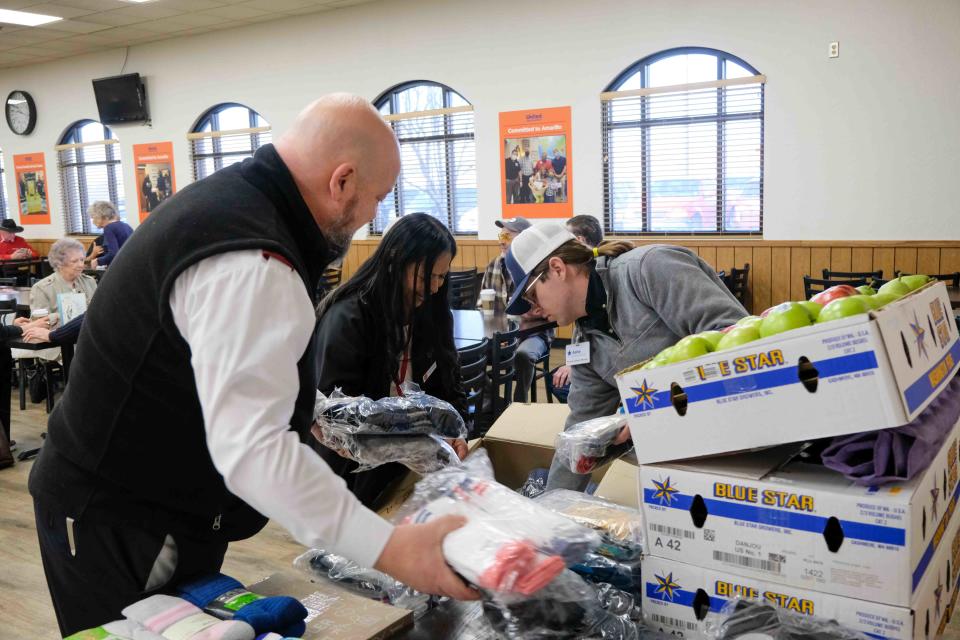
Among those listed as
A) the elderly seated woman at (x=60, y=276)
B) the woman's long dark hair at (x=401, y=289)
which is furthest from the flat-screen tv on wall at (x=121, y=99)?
the woman's long dark hair at (x=401, y=289)

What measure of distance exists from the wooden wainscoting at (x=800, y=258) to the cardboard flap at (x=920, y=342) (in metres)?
5.38

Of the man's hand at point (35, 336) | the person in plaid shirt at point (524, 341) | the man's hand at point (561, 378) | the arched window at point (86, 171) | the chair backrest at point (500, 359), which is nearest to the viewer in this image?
the chair backrest at point (500, 359)

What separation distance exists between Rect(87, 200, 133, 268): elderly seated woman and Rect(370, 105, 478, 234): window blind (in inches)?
119

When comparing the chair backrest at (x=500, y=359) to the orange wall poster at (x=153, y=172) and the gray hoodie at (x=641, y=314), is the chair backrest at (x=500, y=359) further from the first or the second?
the orange wall poster at (x=153, y=172)

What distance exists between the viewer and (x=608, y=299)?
79.4 inches

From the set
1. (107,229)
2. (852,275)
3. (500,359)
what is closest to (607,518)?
(500,359)

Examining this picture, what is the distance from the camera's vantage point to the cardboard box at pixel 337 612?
3.35 ft

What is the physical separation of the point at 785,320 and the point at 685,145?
244 inches

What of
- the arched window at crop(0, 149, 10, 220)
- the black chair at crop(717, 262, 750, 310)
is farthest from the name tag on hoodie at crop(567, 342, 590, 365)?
the arched window at crop(0, 149, 10, 220)

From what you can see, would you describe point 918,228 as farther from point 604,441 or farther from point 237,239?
point 237,239

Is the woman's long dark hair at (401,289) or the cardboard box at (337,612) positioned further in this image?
the woman's long dark hair at (401,289)

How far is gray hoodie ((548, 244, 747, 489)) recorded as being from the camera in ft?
→ 5.89

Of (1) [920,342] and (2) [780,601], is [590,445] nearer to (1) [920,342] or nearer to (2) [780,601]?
(2) [780,601]

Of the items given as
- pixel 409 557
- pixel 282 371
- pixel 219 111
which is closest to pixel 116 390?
pixel 282 371
